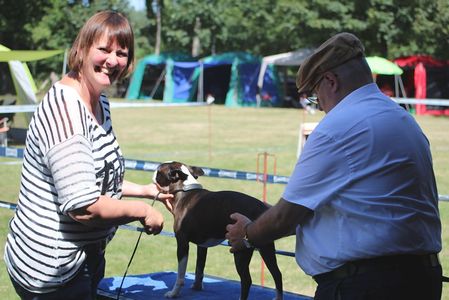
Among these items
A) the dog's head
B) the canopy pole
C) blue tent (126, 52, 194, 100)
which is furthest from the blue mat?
the canopy pole

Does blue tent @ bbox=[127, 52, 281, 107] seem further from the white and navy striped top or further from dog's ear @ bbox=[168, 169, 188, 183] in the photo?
the white and navy striped top

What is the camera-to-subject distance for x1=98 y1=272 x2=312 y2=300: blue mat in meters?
4.30

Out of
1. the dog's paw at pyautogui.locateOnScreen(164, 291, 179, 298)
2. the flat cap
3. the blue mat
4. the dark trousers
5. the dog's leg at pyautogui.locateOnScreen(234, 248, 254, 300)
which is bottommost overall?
the blue mat

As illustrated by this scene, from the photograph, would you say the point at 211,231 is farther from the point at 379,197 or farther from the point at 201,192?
the point at 379,197

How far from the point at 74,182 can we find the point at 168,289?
2.58 meters

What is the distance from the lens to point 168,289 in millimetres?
4531

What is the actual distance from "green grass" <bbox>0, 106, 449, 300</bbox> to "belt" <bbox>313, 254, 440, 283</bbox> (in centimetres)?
349

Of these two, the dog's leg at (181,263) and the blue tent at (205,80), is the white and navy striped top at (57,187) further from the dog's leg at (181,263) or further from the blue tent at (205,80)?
the blue tent at (205,80)

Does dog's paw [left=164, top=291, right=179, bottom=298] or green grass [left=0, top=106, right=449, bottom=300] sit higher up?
dog's paw [left=164, top=291, right=179, bottom=298]

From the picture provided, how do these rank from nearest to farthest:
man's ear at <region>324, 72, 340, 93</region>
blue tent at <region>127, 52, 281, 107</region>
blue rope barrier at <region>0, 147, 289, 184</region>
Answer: man's ear at <region>324, 72, 340, 93</region>, blue rope barrier at <region>0, 147, 289, 184</region>, blue tent at <region>127, 52, 281, 107</region>

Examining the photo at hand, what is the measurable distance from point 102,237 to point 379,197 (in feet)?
3.20

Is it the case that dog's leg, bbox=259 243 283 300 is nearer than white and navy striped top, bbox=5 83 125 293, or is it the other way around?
white and navy striped top, bbox=5 83 125 293

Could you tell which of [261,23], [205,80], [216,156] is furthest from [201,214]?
[261,23]

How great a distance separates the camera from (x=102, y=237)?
2350 mm
